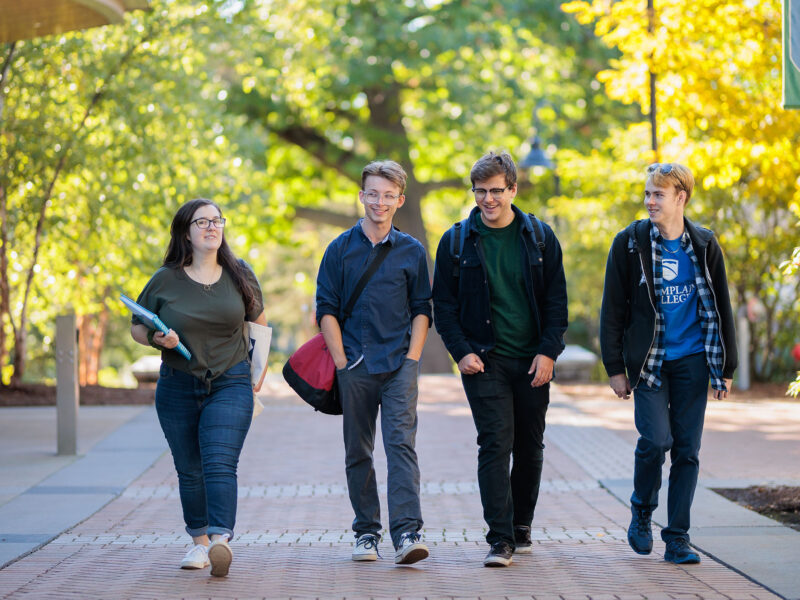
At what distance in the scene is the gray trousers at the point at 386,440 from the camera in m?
5.87

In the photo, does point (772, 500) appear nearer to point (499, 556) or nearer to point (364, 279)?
point (499, 556)

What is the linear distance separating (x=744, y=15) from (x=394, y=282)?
18.6 feet

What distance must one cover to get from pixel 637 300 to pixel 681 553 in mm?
Result: 1214

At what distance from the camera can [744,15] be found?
10.3 metres

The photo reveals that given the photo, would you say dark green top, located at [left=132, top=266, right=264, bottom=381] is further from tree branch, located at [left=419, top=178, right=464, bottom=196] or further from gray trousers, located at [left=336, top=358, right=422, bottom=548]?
tree branch, located at [left=419, top=178, right=464, bottom=196]

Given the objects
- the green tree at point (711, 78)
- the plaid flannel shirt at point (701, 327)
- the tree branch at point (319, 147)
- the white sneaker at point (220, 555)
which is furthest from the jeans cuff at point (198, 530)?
the tree branch at point (319, 147)

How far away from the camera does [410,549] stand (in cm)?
574

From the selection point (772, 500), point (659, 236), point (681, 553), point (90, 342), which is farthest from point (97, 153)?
point (681, 553)

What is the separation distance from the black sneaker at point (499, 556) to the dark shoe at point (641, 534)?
0.62 m

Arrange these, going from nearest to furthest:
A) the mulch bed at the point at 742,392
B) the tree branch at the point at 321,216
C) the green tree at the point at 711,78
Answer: the green tree at the point at 711,78 < the mulch bed at the point at 742,392 < the tree branch at the point at 321,216

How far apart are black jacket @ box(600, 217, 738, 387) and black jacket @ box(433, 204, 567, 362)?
25cm

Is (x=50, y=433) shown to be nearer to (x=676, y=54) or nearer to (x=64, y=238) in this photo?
(x=64, y=238)

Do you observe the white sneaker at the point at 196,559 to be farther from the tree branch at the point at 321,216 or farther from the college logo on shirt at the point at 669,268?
the tree branch at the point at 321,216

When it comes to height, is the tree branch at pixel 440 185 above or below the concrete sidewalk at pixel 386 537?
above
